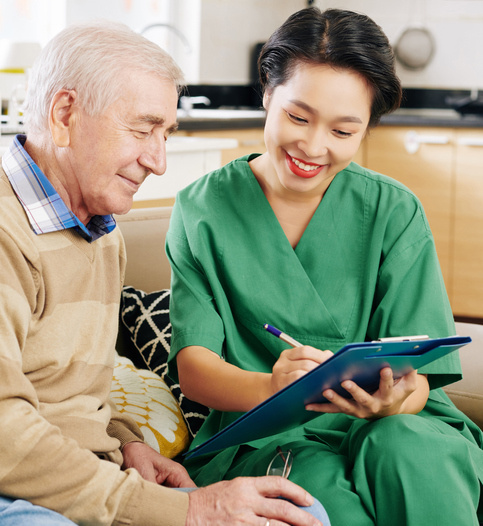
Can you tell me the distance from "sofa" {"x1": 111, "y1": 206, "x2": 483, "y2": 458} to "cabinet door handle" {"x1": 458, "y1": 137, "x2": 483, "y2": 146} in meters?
2.40

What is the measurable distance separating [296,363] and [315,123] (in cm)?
43

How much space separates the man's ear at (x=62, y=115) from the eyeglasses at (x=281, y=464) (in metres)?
0.61

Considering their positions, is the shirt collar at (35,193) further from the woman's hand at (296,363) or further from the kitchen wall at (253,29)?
the kitchen wall at (253,29)

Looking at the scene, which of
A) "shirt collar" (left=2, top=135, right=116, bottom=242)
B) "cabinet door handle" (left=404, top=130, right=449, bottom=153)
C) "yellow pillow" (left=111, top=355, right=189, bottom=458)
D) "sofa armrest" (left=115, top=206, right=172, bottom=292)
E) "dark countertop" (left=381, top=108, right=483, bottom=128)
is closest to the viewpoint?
"shirt collar" (left=2, top=135, right=116, bottom=242)

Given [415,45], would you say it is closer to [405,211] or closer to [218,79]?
[218,79]

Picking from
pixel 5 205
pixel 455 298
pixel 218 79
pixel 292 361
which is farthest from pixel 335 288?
pixel 218 79

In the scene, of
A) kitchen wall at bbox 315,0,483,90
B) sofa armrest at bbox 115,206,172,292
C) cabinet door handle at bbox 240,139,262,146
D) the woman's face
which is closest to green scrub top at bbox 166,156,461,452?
the woman's face

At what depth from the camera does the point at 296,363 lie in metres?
1.15

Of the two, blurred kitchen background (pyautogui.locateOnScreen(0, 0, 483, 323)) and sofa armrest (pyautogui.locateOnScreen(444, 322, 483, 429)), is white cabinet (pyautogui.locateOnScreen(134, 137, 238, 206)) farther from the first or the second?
sofa armrest (pyautogui.locateOnScreen(444, 322, 483, 429))

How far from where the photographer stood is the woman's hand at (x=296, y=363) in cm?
113

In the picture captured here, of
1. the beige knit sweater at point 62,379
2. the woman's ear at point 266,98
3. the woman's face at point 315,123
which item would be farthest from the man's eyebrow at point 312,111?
the beige knit sweater at point 62,379

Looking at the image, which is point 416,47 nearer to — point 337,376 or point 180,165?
point 180,165

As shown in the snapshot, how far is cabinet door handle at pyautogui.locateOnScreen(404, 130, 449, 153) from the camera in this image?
4090 mm

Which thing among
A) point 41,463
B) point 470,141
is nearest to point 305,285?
point 41,463
